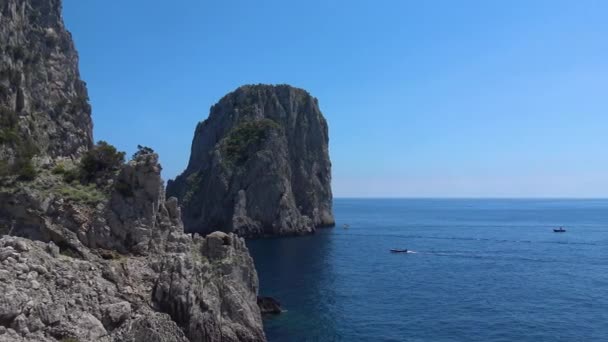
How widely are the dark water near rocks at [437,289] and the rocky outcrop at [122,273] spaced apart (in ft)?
26.7

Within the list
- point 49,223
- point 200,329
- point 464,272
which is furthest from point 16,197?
point 464,272

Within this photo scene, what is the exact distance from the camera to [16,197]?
1489 inches

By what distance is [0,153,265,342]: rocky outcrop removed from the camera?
2953 centimetres

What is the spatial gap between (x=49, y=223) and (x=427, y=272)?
58.8 m

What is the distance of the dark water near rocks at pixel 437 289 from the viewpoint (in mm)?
49281

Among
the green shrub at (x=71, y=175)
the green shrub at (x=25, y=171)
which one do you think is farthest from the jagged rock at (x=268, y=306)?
the green shrub at (x=25, y=171)

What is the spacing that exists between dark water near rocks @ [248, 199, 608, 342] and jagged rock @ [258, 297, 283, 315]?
4.22 ft

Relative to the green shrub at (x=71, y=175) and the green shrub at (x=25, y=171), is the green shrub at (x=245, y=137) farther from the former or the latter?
the green shrub at (x=25, y=171)

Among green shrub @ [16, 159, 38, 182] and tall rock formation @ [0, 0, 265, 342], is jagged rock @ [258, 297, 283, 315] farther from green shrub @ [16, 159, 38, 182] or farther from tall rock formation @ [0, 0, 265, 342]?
green shrub @ [16, 159, 38, 182]

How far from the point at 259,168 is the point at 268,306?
81.6 metres

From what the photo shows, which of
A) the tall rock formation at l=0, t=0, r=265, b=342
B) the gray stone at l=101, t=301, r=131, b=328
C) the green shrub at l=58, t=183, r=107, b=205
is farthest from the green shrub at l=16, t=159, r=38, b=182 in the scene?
the gray stone at l=101, t=301, r=131, b=328

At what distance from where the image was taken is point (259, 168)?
134 m

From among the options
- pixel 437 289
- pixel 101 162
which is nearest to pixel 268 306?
pixel 101 162

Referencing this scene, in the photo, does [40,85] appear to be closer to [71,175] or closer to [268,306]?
[71,175]
